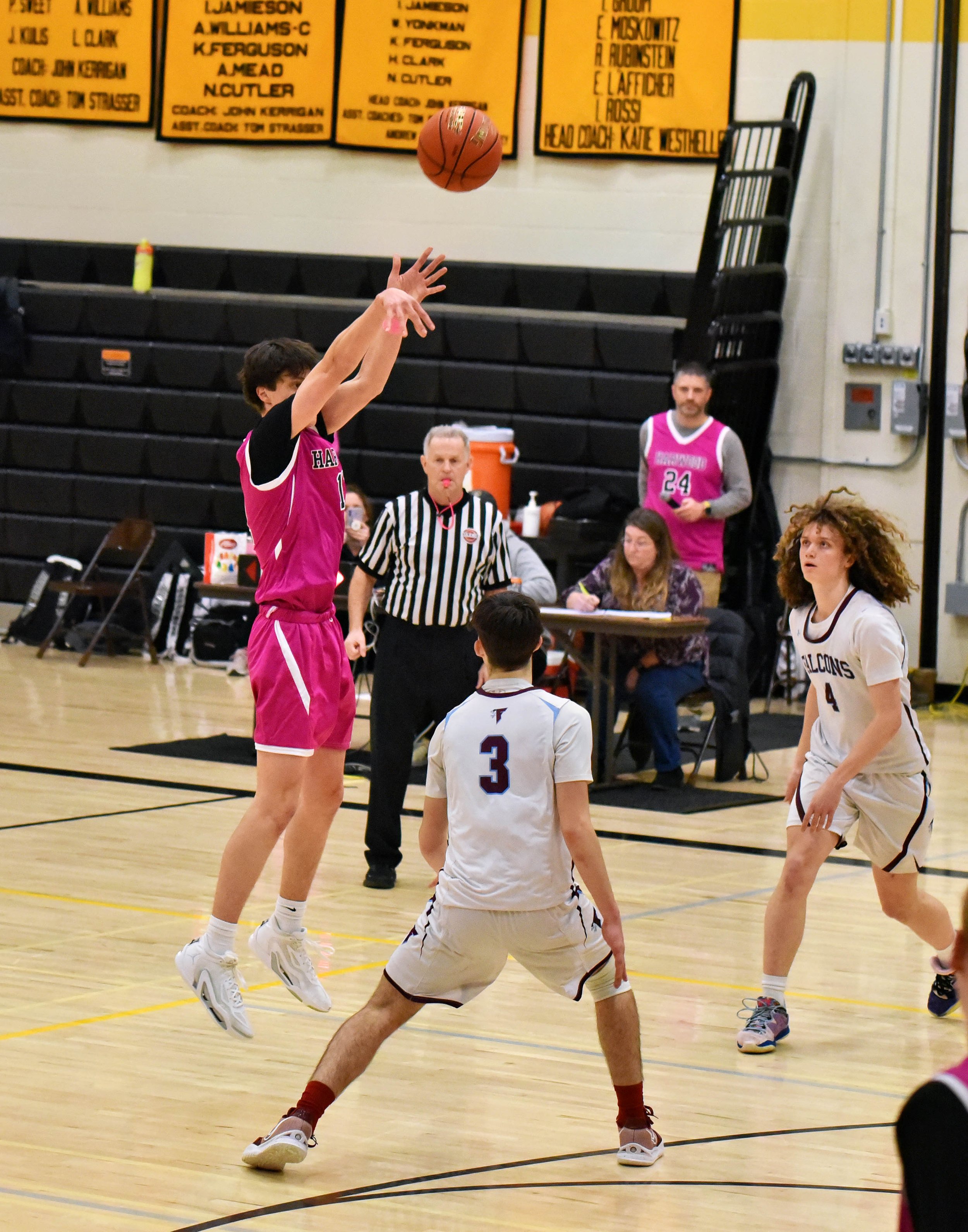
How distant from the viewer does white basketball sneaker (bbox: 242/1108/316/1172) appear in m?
3.52

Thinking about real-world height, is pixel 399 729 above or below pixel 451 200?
below

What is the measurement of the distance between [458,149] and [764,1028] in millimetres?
3437

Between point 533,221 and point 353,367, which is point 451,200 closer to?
point 533,221

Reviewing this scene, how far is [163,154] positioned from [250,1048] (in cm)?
1090

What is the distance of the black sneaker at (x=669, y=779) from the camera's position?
881 centimetres

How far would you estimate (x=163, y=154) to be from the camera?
46.4ft

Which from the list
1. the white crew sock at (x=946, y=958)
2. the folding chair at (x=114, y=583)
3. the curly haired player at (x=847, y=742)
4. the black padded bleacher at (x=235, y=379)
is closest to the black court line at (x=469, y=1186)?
the curly haired player at (x=847, y=742)

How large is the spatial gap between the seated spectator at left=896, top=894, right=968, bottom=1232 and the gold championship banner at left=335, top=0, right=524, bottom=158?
40.3 feet

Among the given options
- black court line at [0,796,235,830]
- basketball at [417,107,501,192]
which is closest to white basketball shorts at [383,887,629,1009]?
basketball at [417,107,501,192]

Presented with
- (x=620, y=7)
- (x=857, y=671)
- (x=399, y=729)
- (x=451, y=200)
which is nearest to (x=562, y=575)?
(x=451, y=200)

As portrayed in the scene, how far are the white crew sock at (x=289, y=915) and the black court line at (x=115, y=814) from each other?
2.83 meters

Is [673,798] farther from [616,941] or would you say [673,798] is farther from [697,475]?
[616,941]

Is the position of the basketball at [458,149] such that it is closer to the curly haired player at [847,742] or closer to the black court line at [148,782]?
the curly haired player at [847,742]

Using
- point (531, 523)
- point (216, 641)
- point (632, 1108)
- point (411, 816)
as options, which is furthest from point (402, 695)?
point (216, 641)
